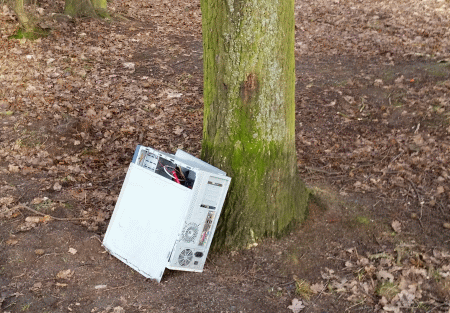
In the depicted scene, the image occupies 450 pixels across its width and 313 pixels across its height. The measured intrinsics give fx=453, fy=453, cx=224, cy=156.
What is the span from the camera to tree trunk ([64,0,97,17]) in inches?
424

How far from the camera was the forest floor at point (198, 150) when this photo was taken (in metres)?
3.80

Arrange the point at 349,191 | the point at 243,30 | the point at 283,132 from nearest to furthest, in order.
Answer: the point at 243,30, the point at 283,132, the point at 349,191

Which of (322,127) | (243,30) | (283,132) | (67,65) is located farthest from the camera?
(67,65)

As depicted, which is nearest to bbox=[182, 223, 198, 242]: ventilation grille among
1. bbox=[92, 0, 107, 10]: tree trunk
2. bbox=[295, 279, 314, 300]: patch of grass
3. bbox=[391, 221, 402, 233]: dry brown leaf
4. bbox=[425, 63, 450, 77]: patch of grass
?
bbox=[295, 279, 314, 300]: patch of grass

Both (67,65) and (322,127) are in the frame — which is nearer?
(322,127)

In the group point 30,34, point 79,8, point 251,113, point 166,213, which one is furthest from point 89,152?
point 79,8

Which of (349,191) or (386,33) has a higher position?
(386,33)

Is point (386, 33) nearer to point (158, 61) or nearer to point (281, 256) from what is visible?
point (158, 61)

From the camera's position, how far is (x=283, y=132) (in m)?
4.06

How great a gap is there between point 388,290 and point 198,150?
10.7ft

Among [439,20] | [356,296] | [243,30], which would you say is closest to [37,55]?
[243,30]

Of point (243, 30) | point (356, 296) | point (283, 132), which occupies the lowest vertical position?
point (356, 296)

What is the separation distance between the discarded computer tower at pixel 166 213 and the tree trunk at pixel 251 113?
0.30m

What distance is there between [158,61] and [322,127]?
4.14 m
